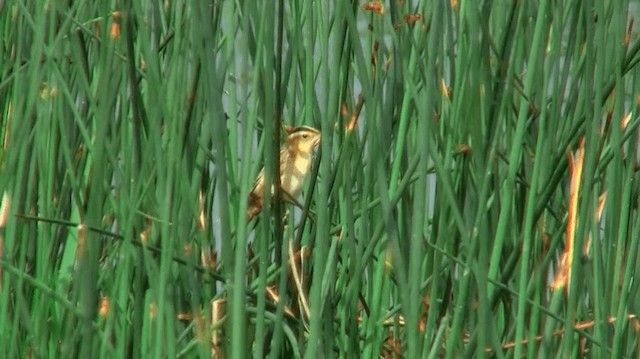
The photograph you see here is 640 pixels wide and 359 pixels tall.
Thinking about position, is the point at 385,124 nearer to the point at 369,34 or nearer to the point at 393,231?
the point at 393,231

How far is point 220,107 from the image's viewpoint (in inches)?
34.1

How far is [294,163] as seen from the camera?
1.97 meters

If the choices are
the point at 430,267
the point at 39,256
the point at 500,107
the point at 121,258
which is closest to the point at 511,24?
the point at 500,107

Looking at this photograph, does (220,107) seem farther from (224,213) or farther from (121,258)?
(121,258)

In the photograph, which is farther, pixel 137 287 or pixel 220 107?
pixel 137 287

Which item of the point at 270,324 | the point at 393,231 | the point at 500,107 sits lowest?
the point at 270,324

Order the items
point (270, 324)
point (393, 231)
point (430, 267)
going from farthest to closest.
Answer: point (430, 267) → point (270, 324) → point (393, 231)

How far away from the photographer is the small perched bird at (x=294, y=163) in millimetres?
1605

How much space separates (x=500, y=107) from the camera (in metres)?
1.14

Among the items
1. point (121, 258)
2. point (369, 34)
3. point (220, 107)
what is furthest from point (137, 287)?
point (369, 34)

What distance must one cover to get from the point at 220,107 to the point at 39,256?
728 mm

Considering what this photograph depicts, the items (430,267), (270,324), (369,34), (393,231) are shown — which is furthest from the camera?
(369,34)

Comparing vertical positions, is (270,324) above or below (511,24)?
below

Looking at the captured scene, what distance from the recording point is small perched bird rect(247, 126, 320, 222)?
161 centimetres
